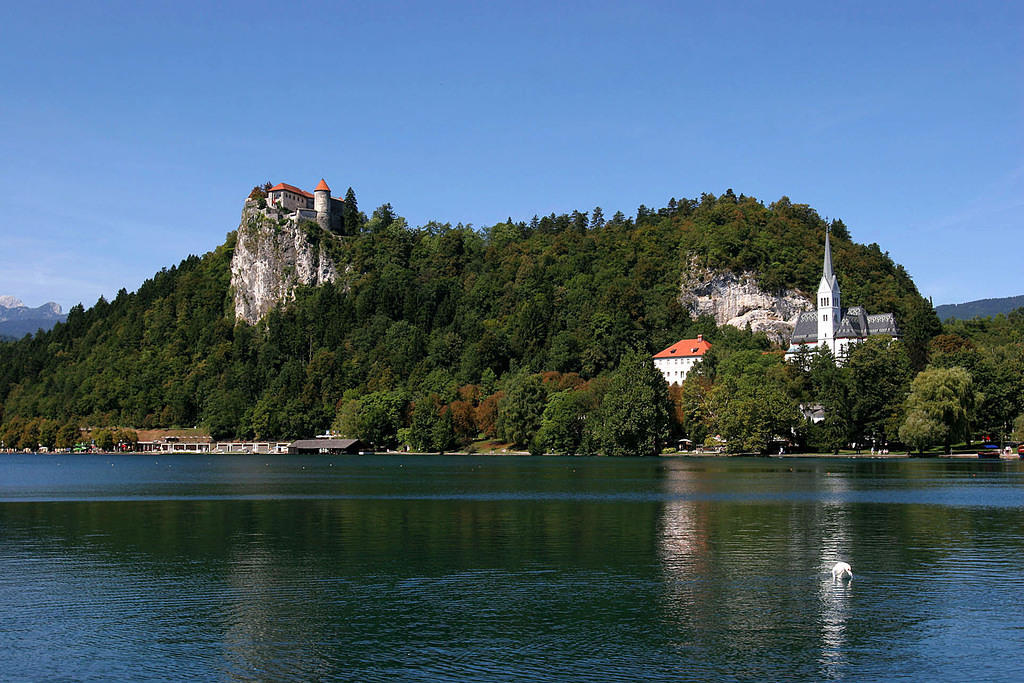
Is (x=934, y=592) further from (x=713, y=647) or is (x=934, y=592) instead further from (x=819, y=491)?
(x=819, y=491)

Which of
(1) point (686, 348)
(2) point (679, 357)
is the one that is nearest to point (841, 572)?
(2) point (679, 357)

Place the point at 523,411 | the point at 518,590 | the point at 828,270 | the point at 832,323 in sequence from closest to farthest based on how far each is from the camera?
the point at 518,590, the point at 523,411, the point at 832,323, the point at 828,270

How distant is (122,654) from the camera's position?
79.8ft

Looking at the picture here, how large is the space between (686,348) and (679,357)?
300 cm

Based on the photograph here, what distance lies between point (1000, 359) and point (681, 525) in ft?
340

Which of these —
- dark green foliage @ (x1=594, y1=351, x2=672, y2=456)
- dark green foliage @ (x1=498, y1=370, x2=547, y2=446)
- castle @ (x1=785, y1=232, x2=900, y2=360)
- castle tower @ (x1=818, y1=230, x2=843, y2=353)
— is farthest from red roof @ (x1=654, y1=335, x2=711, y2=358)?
dark green foliage @ (x1=594, y1=351, x2=672, y2=456)

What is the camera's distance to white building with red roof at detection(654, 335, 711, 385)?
7426 inches

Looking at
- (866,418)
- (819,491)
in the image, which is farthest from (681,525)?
(866,418)

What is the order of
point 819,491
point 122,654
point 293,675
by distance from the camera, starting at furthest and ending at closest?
1. point 819,491
2. point 122,654
3. point 293,675

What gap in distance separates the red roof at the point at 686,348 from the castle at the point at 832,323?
16.3 m

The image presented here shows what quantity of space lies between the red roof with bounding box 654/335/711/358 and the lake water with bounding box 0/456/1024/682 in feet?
409

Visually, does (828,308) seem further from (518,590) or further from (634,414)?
(518,590)

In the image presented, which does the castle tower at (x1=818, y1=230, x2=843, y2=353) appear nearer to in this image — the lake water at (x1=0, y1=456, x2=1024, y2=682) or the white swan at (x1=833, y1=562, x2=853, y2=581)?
the lake water at (x1=0, y1=456, x2=1024, y2=682)

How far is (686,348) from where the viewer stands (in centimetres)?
19238
